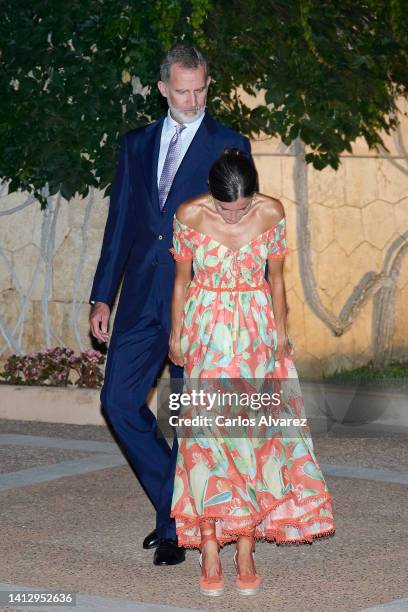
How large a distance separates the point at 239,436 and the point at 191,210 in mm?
947

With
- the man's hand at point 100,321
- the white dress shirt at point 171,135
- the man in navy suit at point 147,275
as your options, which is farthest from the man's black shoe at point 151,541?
the white dress shirt at point 171,135

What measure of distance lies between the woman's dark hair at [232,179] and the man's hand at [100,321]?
982 millimetres

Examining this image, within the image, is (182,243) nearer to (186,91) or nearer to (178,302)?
(178,302)

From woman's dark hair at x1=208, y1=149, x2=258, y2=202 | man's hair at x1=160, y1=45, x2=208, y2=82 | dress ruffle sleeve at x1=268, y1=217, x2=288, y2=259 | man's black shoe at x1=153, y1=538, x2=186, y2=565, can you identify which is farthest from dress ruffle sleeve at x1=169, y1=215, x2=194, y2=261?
man's black shoe at x1=153, y1=538, x2=186, y2=565

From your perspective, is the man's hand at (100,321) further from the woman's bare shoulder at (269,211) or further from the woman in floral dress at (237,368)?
the woman's bare shoulder at (269,211)

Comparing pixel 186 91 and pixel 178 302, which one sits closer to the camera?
pixel 178 302

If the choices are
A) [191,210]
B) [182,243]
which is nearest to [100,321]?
[182,243]

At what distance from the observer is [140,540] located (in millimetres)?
6926

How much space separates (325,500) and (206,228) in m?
1.23

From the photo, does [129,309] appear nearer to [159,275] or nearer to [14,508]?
[159,275]

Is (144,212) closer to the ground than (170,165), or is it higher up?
closer to the ground

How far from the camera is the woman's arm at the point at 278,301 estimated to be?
6.14 metres

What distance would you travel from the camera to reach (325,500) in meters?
6.14

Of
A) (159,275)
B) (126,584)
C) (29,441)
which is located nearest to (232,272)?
(159,275)
